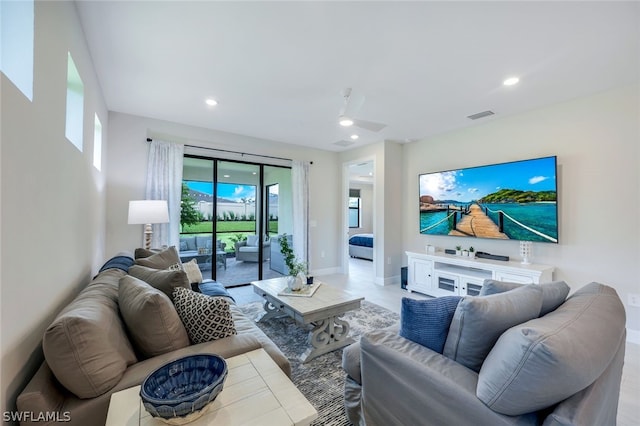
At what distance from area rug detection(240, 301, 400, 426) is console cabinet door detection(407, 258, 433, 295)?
1003mm

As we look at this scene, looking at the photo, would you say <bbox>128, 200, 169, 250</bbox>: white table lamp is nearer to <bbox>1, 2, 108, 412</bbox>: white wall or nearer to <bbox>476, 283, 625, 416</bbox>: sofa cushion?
<bbox>1, 2, 108, 412</bbox>: white wall

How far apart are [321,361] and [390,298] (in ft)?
6.54

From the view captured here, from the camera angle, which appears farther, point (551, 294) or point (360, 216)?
point (360, 216)

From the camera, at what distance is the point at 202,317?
4.70 ft

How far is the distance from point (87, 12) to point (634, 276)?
5.32 meters

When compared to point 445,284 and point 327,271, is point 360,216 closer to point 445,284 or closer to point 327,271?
point 327,271

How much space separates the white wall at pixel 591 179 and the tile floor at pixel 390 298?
73 cm

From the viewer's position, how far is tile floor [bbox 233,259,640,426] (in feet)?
5.77

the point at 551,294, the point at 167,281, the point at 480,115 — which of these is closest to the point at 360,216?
the point at 480,115

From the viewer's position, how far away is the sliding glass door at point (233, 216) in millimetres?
4199

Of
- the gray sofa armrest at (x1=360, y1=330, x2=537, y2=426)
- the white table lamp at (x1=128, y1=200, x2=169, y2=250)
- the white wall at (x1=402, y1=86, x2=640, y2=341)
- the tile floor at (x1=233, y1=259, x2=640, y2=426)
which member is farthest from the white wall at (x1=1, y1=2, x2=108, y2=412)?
the white wall at (x1=402, y1=86, x2=640, y2=341)

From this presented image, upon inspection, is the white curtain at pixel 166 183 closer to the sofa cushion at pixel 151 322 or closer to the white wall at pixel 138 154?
the white wall at pixel 138 154

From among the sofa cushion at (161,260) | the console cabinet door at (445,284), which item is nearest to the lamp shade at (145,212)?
the sofa cushion at (161,260)

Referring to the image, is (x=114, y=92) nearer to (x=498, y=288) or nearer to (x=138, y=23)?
(x=138, y=23)
